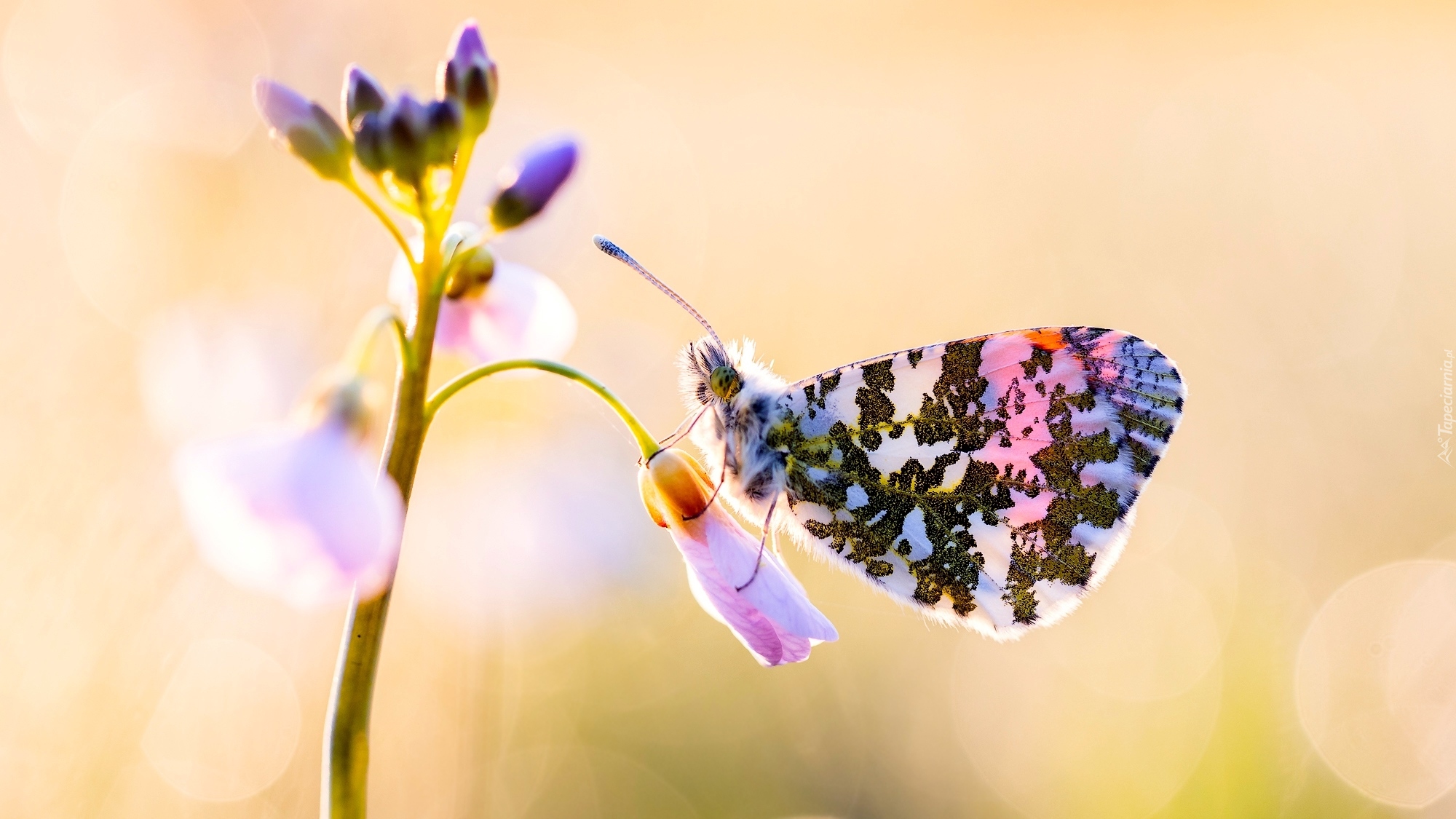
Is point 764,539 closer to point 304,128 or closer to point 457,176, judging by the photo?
point 457,176

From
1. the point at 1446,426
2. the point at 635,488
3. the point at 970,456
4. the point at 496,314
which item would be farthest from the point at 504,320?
the point at 1446,426

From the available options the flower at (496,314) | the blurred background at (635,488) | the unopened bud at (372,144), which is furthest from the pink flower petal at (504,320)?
the unopened bud at (372,144)

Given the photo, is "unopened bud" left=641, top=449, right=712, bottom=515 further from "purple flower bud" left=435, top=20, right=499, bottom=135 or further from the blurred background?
"purple flower bud" left=435, top=20, right=499, bottom=135

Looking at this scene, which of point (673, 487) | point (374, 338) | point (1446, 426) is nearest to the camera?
point (374, 338)

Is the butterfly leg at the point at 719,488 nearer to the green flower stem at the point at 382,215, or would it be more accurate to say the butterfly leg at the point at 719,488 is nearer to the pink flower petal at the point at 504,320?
the pink flower petal at the point at 504,320

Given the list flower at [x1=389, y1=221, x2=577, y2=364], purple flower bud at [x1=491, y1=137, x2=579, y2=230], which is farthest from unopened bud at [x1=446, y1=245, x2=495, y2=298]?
purple flower bud at [x1=491, y1=137, x2=579, y2=230]
